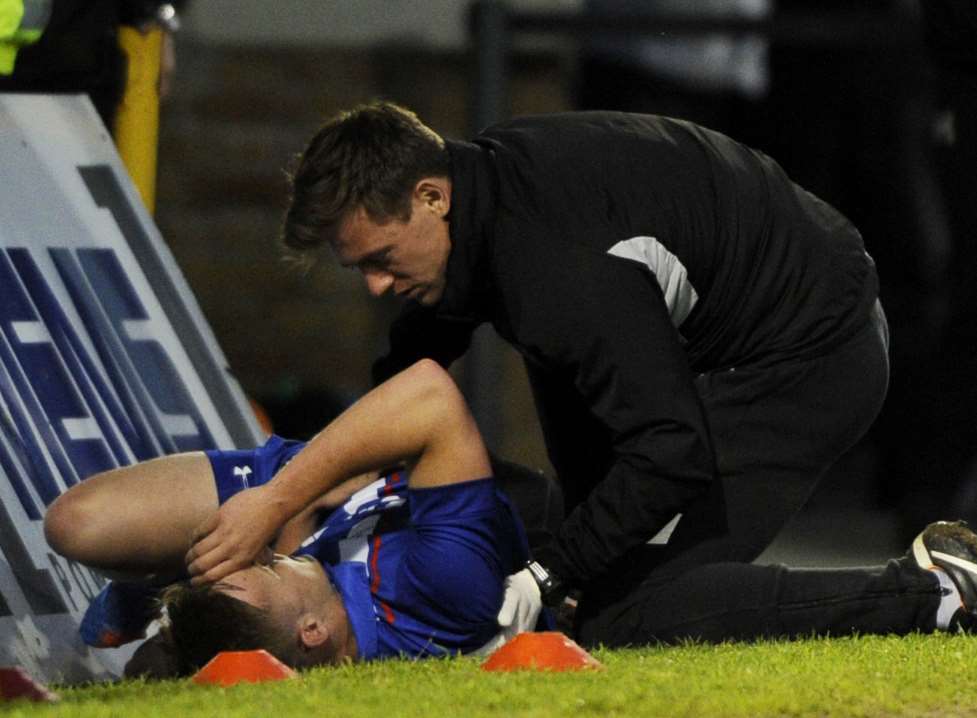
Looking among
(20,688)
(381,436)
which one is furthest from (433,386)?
(20,688)

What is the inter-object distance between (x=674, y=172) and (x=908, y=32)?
11.3 ft

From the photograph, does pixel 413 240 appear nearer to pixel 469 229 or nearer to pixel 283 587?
pixel 469 229

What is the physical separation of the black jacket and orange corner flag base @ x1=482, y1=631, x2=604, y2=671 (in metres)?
0.32

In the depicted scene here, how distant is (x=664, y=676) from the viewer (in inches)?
158

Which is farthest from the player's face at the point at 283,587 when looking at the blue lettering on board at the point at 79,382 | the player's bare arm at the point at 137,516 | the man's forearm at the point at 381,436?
the blue lettering on board at the point at 79,382

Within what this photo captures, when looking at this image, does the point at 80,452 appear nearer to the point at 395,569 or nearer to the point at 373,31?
the point at 395,569

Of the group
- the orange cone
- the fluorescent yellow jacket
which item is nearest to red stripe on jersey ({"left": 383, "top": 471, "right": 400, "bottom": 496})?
the orange cone

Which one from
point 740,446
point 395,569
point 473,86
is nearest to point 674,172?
point 740,446

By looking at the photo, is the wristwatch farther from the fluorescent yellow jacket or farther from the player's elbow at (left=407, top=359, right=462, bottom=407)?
the fluorescent yellow jacket

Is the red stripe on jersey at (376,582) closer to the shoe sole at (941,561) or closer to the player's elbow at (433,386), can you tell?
the player's elbow at (433,386)

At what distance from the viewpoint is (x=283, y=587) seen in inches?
170

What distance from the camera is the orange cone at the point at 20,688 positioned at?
12.8 ft

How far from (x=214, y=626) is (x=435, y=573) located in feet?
1.43

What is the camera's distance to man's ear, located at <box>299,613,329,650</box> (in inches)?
170
